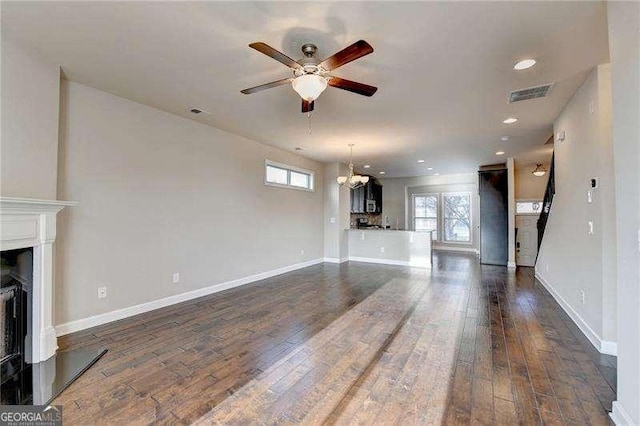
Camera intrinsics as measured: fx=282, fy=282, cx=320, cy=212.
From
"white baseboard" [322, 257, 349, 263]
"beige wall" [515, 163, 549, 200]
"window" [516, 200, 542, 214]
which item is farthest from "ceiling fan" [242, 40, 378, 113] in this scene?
"beige wall" [515, 163, 549, 200]

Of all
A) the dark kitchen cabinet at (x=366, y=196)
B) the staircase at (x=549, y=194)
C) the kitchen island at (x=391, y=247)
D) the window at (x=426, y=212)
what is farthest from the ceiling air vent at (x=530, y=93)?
the window at (x=426, y=212)

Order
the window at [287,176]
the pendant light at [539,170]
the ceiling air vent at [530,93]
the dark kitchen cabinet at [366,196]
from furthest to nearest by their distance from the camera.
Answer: the dark kitchen cabinet at [366,196]
the pendant light at [539,170]
the window at [287,176]
the ceiling air vent at [530,93]

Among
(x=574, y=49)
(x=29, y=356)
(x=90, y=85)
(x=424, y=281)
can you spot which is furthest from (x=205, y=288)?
(x=574, y=49)

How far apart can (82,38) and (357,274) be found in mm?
5314

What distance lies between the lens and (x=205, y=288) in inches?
172

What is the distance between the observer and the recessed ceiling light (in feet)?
8.48

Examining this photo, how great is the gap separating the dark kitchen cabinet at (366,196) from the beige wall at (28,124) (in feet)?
23.5

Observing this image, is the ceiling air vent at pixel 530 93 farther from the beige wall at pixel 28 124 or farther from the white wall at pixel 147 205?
the beige wall at pixel 28 124

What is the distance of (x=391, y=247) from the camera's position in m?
7.28

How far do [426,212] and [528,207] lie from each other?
3350 millimetres

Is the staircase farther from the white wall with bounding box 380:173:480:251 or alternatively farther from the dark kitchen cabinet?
the dark kitchen cabinet

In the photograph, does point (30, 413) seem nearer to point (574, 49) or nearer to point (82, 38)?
point (82, 38)

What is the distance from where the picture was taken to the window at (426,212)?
10.2 meters

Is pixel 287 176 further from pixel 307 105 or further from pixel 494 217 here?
pixel 494 217
